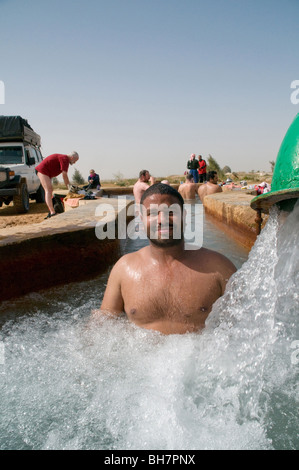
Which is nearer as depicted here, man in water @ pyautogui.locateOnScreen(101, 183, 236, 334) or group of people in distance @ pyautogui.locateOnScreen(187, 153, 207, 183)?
man in water @ pyautogui.locateOnScreen(101, 183, 236, 334)

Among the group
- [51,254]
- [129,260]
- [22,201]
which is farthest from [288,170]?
[22,201]

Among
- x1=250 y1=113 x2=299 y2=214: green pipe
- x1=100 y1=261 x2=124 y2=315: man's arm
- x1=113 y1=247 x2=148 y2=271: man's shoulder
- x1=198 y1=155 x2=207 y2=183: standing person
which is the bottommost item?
x1=100 y1=261 x2=124 y2=315: man's arm

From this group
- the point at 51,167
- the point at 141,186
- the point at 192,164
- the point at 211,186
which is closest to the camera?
the point at 51,167

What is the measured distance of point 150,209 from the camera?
7.26 ft

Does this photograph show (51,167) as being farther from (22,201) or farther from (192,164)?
(192,164)

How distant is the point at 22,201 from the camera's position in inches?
352

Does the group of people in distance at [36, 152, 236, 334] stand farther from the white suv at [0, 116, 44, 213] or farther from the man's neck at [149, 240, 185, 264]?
the white suv at [0, 116, 44, 213]

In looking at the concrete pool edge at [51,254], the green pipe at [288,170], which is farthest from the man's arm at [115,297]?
the concrete pool edge at [51,254]

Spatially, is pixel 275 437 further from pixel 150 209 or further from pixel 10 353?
pixel 10 353

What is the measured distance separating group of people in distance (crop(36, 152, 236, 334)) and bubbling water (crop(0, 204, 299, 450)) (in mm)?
79

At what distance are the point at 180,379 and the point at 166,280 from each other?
0.64 m

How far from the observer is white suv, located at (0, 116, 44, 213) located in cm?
862

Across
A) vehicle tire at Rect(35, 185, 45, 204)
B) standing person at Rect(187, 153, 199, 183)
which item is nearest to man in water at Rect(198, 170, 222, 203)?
standing person at Rect(187, 153, 199, 183)

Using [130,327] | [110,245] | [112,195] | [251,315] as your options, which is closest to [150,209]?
[130,327]
